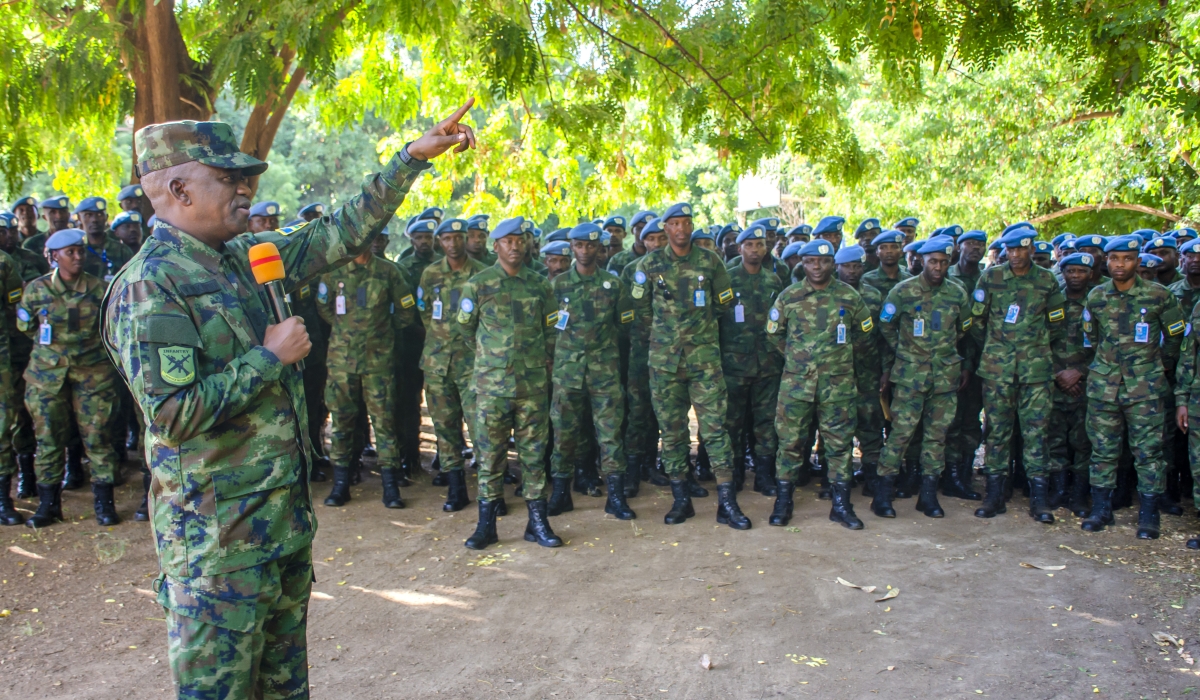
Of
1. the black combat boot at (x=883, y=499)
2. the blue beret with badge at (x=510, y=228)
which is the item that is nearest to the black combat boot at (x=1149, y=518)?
the black combat boot at (x=883, y=499)

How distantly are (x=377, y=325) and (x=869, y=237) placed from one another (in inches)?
188

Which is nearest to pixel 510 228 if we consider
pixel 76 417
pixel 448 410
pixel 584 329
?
pixel 584 329

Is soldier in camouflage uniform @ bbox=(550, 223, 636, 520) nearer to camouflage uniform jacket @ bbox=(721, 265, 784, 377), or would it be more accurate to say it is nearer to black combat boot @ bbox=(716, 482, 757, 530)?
black combat boot @ bbox=(716, 482, 757, 530)

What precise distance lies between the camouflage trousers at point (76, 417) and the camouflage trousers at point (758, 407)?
15.9ft

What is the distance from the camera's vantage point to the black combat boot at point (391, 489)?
753cm

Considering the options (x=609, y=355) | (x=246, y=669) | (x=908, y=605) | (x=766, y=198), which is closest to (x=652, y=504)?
(x=609, y=355)

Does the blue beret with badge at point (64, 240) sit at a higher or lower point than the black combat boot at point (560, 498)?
higher

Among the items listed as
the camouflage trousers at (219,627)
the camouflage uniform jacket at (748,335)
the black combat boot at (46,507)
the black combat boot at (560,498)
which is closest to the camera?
the camouflage trousers at (219,627)

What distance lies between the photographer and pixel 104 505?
6848 millimetres

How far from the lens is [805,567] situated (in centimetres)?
595

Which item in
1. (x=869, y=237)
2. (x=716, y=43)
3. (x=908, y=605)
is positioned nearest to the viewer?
(x=908, y=605)

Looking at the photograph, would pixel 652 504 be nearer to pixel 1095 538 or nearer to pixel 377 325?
pixel 377 325

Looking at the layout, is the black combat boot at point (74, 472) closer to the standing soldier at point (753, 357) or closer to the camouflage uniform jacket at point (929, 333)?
the standing soldier at point (753, 357)

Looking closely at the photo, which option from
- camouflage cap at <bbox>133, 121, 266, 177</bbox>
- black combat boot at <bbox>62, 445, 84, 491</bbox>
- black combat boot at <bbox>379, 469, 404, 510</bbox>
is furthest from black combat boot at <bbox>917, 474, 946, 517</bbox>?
black combat boot at <bbox>62, 445, 84, 491</bbox>
